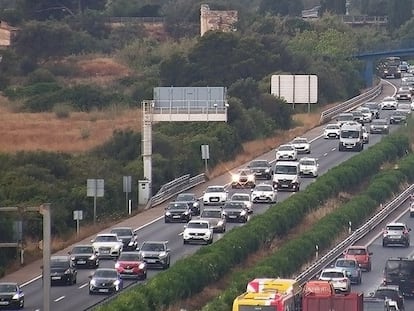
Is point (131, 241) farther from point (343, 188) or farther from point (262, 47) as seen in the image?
point (262, 47)

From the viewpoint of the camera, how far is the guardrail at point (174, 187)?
97125 mm

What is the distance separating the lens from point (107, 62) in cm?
17988

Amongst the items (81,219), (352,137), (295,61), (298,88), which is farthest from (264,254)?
(295,61)

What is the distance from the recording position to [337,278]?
66.5 meters

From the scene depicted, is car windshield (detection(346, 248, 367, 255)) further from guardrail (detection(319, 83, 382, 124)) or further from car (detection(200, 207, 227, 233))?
guardrail (detection(319, 83, 382, 124))

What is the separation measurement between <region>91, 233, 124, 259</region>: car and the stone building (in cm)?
9841

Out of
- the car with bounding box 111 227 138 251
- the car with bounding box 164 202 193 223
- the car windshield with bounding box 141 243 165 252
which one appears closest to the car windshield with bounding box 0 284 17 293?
the car windshield with bounding box 141 243 165 252

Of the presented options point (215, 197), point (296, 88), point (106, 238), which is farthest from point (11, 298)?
point (296, 88)

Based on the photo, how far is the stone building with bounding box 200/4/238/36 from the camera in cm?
17600

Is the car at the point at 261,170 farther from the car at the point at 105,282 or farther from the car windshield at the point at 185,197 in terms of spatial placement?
the car at the point at 105,282

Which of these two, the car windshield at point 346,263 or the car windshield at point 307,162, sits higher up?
the car windshield at point 307,162

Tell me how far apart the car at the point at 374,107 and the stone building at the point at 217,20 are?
84.4 feet

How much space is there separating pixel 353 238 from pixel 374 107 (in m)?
65.4

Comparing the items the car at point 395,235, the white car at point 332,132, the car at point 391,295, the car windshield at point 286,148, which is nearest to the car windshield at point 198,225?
the car at point 395,235
